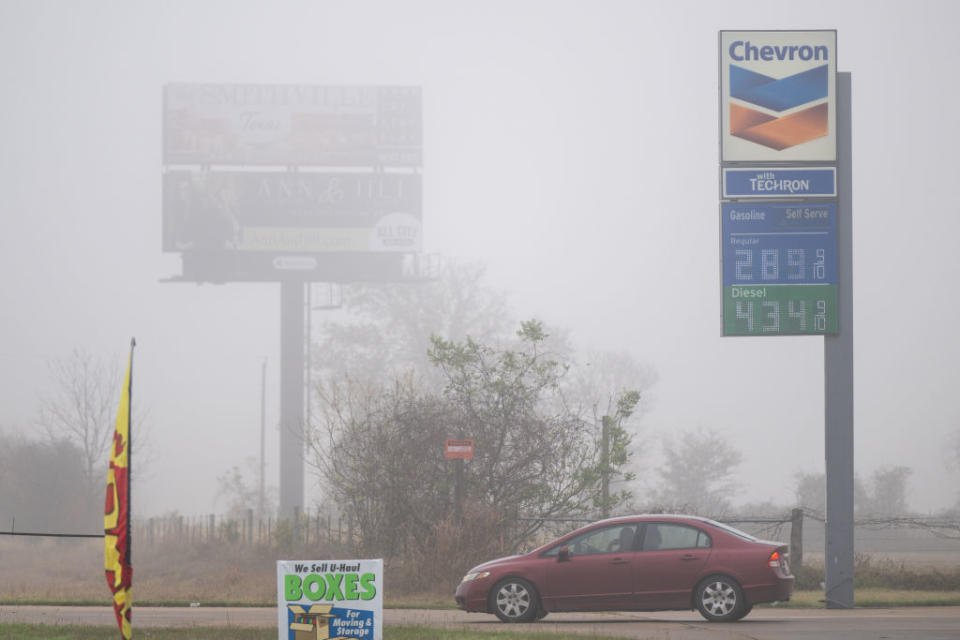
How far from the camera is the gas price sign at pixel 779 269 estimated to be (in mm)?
22000

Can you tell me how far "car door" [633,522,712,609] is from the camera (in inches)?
703

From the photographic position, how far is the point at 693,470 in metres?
75.8

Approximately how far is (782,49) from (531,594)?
1084cm

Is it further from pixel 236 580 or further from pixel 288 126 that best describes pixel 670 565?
pixel 288 126

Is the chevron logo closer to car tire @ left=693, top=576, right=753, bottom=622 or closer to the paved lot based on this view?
the paved lot

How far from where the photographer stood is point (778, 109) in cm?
2250

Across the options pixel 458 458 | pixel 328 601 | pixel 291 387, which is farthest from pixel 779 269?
pixel 291 387

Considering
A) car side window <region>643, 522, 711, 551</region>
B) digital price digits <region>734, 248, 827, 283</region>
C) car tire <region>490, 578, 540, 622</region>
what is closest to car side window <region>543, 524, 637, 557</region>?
car side window <region>643, 522, 711, 551</region>

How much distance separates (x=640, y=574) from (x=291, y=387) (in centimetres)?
5586

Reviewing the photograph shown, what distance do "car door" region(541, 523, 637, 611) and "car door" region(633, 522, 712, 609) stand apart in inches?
7.3

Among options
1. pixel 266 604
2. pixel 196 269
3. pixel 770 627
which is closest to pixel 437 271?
pixel 196 269

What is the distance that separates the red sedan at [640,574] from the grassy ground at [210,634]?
6.54 ft

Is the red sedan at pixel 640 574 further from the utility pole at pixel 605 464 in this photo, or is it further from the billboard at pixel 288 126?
the billboard at pixel 288 126

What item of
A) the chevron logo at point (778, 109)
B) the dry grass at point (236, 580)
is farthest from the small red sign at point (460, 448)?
the chevron logo at point (778, 109)
